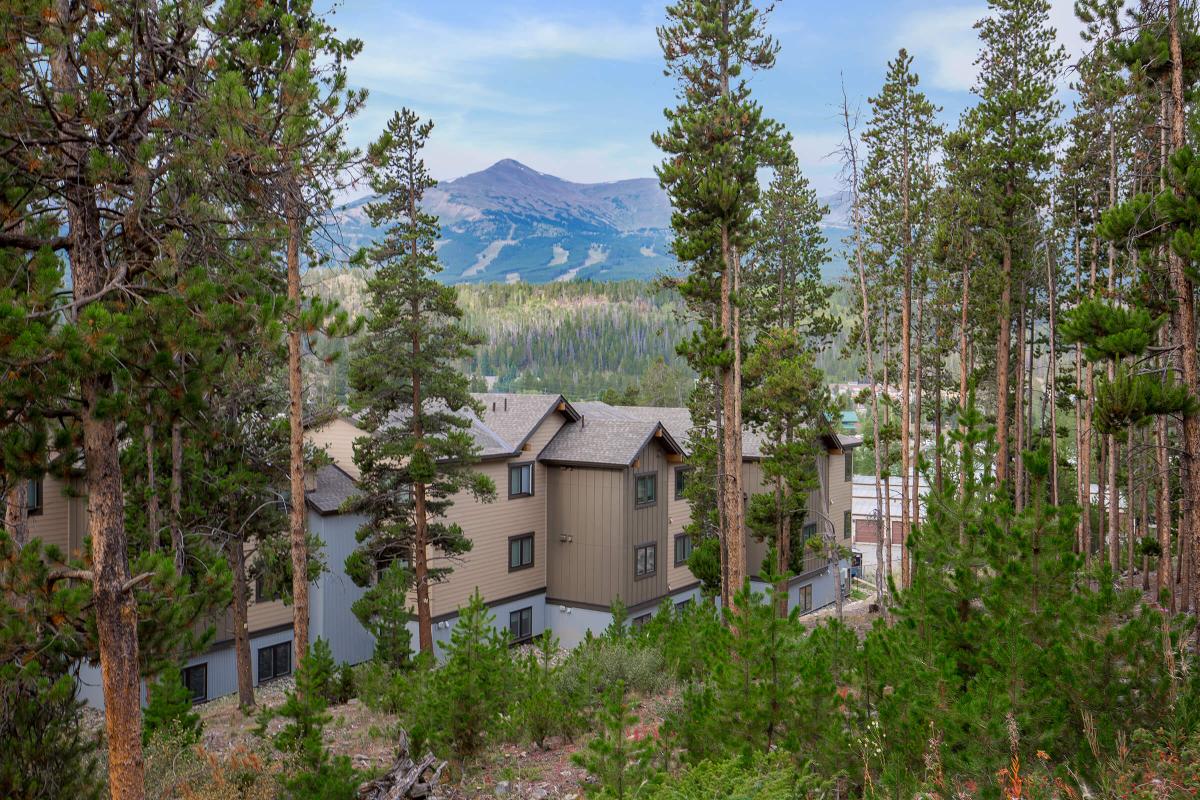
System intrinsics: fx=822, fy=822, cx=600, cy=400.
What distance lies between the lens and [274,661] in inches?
959

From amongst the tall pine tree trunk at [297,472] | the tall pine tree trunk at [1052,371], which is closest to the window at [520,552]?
the tall pine tree trunk at [297,472]

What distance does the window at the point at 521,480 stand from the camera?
2884cm

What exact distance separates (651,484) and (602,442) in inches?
96.6

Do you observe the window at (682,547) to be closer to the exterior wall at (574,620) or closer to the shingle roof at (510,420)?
the exterior wall at (574,620)

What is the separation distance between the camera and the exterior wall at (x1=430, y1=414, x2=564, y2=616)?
27141mm

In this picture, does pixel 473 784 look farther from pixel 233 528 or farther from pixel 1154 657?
pixel 233 528

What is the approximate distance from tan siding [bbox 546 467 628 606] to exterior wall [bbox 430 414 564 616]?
50 cm

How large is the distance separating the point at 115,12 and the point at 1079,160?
25.7 meters

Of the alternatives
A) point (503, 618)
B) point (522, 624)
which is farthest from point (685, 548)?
point (503, 618)

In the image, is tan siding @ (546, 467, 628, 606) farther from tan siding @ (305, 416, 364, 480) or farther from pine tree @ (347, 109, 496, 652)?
pine tree @ (347, 109, 496, 652)

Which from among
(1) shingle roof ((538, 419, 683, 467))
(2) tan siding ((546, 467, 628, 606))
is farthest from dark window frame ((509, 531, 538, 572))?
(1) shingle roof ((538, 419, 683, 467))

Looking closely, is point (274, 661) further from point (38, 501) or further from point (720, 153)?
point (720, 153)

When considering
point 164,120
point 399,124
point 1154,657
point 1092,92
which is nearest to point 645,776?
point 1154,657

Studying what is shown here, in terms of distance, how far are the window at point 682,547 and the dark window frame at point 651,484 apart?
2777mm
